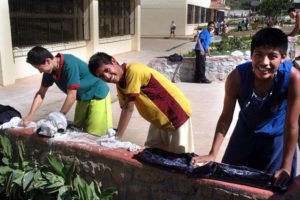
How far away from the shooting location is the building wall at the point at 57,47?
948 cm

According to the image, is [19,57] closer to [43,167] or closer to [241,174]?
[43,167]

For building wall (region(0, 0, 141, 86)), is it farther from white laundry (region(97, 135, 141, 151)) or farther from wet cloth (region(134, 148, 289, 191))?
wet cloth (region(134, 148, 289, 191))

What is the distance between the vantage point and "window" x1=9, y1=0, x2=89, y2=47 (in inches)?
419

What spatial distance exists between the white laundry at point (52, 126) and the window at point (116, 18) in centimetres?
1377

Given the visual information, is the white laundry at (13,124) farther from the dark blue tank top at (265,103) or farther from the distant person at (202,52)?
the distant person at (202,52)

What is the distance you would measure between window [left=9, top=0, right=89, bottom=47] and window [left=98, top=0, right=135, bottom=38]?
225 cm

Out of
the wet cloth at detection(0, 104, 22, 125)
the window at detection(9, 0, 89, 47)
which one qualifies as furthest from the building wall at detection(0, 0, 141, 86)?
the wet cloth at detection(0, 104, 22, 125)

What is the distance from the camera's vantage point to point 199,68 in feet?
33.4

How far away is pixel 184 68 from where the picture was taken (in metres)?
10.6

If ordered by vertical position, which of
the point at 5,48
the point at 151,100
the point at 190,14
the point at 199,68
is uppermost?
the point at 190,14

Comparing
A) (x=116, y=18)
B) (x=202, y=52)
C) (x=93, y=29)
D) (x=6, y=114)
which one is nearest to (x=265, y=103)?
(x=6, y=114)

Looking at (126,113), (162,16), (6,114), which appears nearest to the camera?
(126,113)

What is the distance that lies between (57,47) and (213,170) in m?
11.1

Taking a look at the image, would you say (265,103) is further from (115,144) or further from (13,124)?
(13,124)
